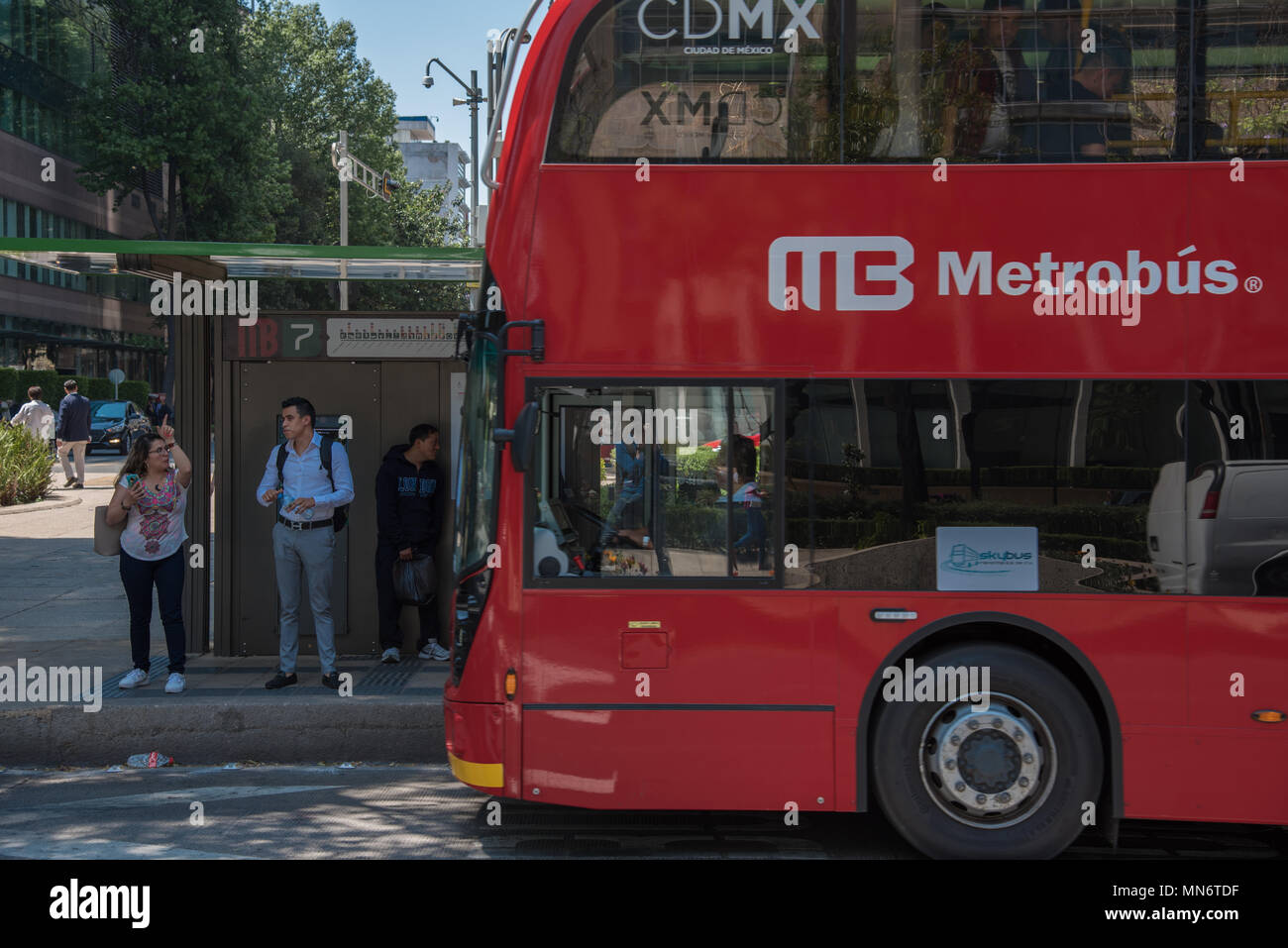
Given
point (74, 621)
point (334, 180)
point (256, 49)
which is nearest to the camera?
point (74, 621)

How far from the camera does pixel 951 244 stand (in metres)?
5.56

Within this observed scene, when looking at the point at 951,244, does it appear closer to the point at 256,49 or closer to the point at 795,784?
the point at 795,784

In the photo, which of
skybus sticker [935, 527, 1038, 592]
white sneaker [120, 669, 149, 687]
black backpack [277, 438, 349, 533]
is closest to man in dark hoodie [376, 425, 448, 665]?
black backpack [277, 438, 349, 533]

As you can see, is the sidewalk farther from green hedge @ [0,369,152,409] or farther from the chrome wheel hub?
green hedge @ [0,369,152,409]

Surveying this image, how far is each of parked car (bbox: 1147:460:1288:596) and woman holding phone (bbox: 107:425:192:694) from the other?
6.28 m

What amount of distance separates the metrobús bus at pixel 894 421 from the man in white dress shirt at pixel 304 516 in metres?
3.03

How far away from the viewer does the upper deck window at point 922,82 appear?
553cm

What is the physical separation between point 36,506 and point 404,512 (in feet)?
45.4

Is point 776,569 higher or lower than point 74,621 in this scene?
higher

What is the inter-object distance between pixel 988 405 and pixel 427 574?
16.2ft

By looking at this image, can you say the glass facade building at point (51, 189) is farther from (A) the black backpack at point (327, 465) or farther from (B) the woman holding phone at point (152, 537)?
(A) the black backpack at point (327, 465)

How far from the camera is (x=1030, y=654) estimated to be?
5496 mm
